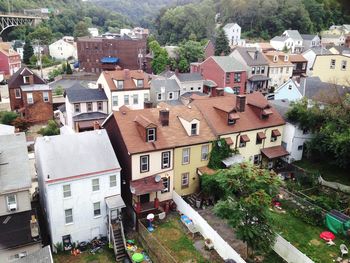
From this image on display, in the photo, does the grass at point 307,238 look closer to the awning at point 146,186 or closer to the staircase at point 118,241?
the awning at point 146,186

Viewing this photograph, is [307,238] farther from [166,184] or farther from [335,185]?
[166,184]

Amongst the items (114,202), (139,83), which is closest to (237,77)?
(139,83)

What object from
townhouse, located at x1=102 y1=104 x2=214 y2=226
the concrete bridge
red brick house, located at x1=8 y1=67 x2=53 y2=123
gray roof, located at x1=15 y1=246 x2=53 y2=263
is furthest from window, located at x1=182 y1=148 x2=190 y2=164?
the concrete bridge

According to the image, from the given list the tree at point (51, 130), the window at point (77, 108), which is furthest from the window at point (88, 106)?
the tree at point (51, 130)

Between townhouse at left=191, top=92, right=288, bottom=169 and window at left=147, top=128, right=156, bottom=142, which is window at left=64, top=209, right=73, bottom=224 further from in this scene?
townhouse at left=191, top=92, right=288, bottom=169

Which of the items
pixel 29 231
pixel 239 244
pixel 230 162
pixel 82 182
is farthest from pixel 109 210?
pixel 230 162
